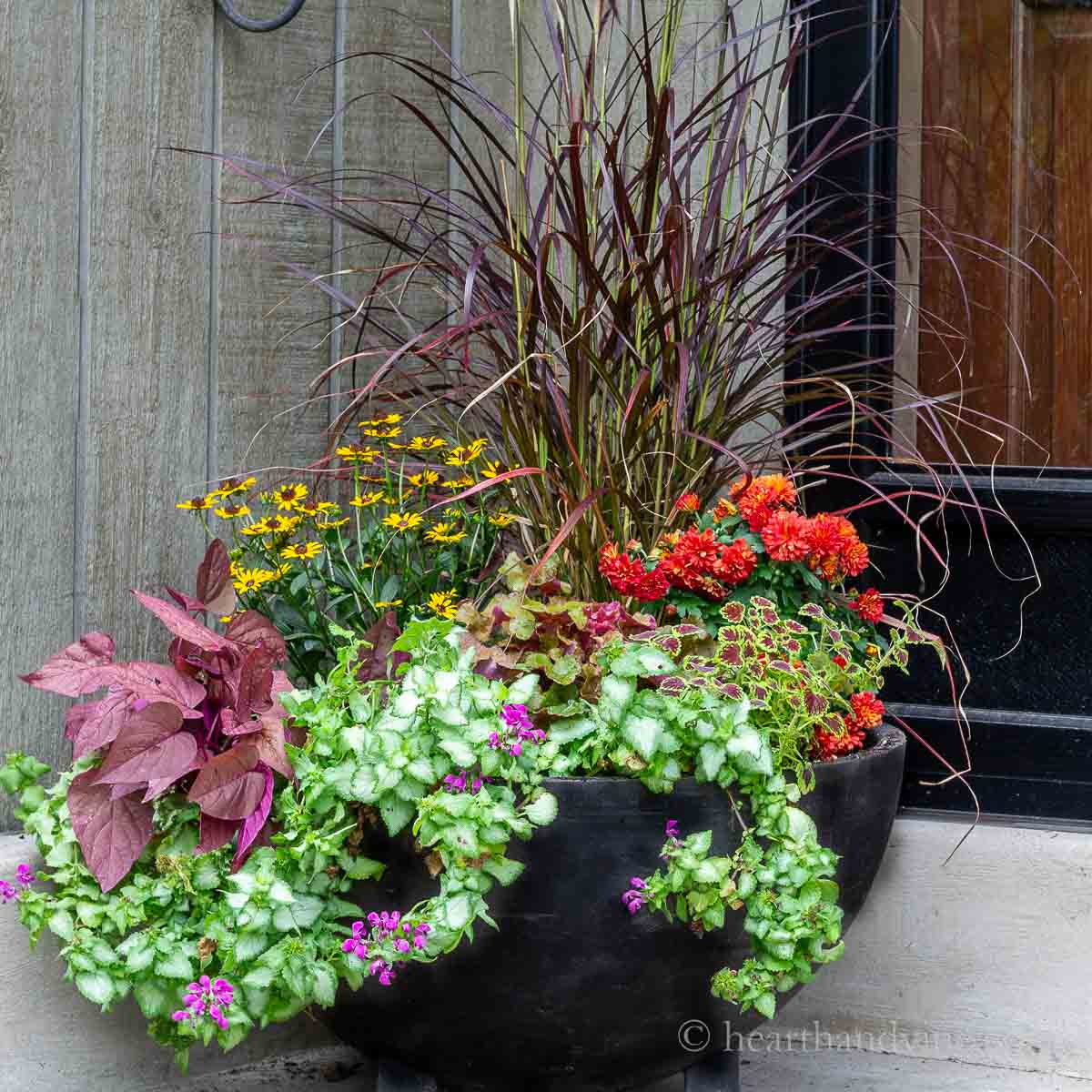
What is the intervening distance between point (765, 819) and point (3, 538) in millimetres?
864

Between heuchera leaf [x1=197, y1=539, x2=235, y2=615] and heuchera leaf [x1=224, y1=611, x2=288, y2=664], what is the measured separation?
1.1 inches

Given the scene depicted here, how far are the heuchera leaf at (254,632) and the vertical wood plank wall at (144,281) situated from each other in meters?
0.26

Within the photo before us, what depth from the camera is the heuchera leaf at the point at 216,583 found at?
146 cm

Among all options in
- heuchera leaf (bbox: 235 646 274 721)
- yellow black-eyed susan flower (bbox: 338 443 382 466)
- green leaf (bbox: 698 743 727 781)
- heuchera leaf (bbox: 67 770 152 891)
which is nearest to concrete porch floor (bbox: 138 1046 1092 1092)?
heuchera leaf (bbox: 67 770 152 891)

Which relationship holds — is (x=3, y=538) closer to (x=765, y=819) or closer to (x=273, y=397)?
(x=273, y=397)

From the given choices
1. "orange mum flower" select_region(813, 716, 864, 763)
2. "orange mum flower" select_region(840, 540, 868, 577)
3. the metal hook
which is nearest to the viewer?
"orange mum flower" select_region(813, 716, 864, 763)

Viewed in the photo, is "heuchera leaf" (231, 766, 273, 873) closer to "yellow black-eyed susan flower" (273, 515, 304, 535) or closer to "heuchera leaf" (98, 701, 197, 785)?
"heuchera leaf" (98, 701, 197, 785)

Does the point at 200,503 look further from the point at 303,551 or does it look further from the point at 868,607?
the point at 868,607

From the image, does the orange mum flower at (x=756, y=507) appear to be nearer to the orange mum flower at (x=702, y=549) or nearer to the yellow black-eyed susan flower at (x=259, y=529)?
the orange mum flower at (x=702, y=549)

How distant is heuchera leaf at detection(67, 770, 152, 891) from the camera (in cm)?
130

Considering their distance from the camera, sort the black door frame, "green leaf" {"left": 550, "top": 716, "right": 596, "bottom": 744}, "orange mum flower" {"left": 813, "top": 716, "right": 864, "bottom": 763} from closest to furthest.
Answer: "green leaf" {"left": 550, "top": 716, "right": 596, "bottom": 744}, "orange mum flower" {"left": 813, "top": 716, "right": 864, "bottom": 763}, the black door frame

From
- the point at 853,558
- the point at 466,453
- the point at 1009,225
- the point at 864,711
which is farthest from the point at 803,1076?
the point at 1009,225

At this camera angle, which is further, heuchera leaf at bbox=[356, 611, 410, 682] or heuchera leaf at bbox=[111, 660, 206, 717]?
heuchera leaf at bbox=[356, 611, 410, 682]

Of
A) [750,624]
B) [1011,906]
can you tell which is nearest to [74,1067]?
Answer: [750,624]
